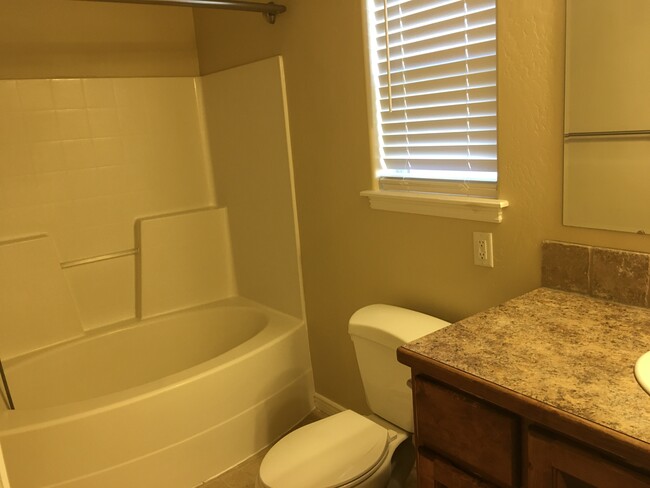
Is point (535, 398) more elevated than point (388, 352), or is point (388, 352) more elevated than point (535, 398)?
point (535, 398)

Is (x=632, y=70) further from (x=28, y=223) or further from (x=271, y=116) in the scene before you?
(x=28, y=223)

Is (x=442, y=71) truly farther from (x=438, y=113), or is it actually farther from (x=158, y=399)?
(x=158, y=399)

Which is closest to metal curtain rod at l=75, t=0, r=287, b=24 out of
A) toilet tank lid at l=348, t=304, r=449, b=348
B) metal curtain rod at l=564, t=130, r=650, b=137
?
Answer: toilet tank lid at l=348, t=304, r=449, b=348

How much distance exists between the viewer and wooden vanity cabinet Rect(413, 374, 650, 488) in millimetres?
904

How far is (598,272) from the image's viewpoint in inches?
54.8

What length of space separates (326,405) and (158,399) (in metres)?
0.85

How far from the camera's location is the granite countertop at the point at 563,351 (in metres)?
0.92

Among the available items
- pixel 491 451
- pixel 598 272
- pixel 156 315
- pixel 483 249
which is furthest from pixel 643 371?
pixel 156 315

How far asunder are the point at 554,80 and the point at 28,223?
229 cm

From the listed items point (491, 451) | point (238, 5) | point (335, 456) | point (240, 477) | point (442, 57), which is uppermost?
point (238, 5)

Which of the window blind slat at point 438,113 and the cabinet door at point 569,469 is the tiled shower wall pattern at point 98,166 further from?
the cabinet door at point 569,469

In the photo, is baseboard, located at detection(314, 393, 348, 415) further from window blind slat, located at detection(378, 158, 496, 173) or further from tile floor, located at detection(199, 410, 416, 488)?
window blind slat, located at detection(378, 158, 496, 173)

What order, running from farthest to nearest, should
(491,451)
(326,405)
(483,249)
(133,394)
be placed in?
(326,405) < (133,394) < (483,249) < (491,451)

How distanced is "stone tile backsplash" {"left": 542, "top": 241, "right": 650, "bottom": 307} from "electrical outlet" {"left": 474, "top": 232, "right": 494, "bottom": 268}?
185 mm
